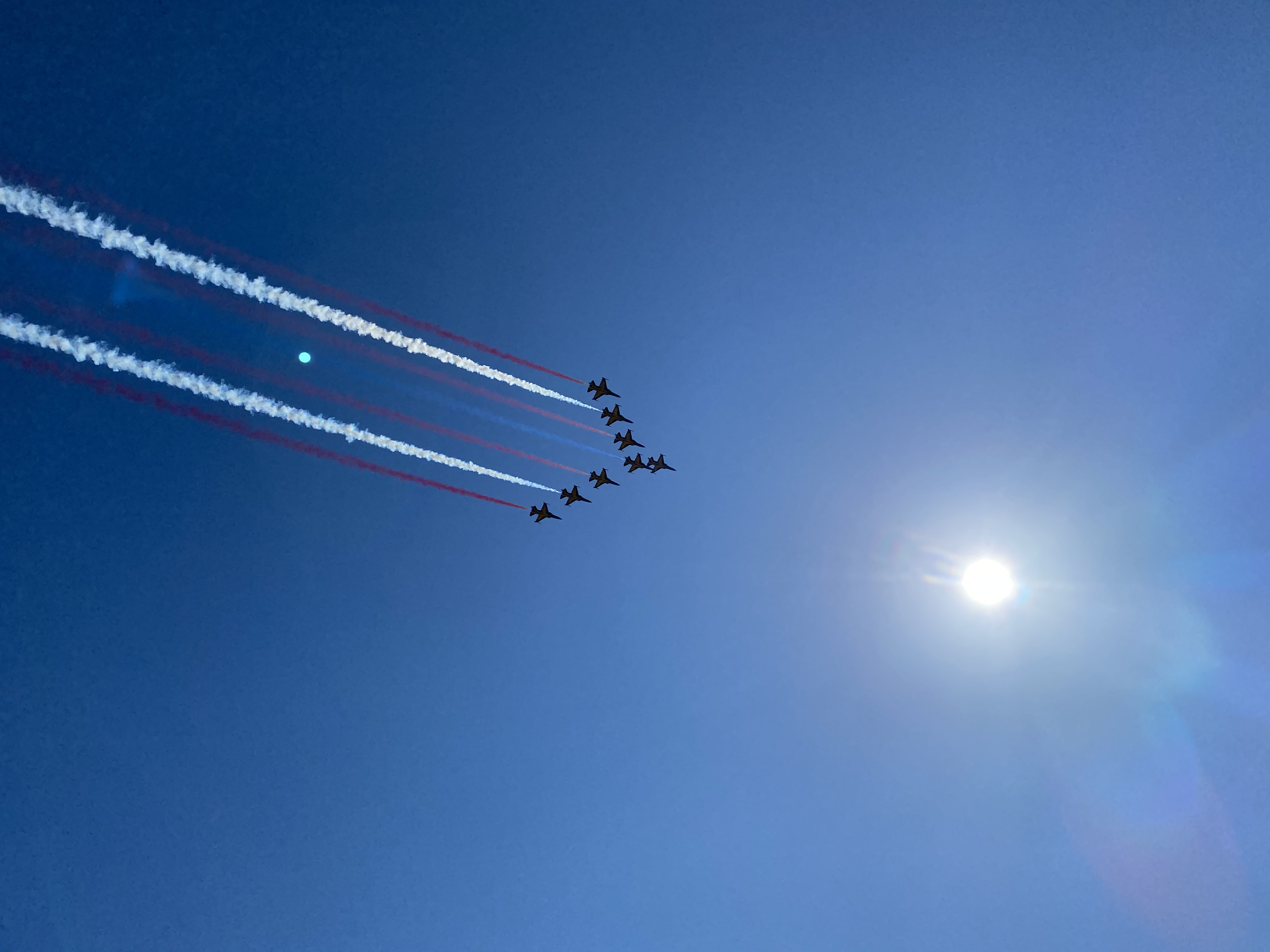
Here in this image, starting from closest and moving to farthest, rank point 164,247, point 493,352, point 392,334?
point 164,247 < point 392,334 < point 493,352

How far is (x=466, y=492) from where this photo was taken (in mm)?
35125

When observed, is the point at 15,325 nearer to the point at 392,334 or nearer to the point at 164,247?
the point at 164,247

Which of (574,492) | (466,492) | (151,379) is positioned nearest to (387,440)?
(466,492)

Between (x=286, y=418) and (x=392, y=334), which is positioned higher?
(x=392, y=334)

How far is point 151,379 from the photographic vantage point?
26.6 m

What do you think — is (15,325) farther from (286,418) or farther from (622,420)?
(622,420)

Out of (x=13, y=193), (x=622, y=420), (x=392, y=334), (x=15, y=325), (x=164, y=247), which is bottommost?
(x=15, y=325)

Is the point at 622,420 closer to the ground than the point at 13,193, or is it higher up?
higher up

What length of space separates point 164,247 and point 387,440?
1092 cm

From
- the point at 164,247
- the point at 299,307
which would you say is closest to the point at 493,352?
the point at 299,307

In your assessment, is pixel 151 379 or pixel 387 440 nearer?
pixel 151 379

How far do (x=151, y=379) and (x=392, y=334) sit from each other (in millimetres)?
8832

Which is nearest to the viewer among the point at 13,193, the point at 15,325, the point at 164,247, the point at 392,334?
the point at 13,193

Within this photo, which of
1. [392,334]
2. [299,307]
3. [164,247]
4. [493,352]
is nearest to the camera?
[164,247]
